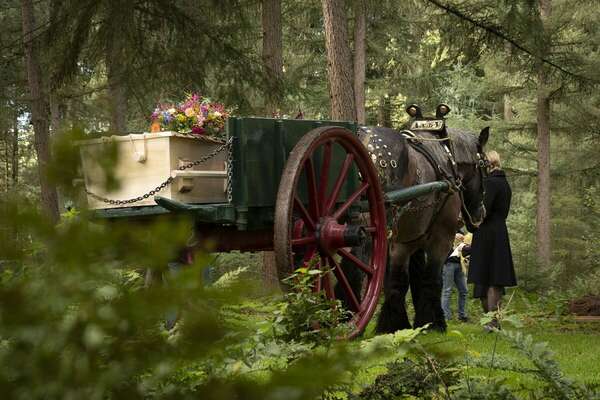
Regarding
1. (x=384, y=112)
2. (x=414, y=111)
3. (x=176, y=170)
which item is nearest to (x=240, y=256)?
(x=384, y=112)

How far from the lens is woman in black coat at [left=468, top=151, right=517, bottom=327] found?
904 centimetres

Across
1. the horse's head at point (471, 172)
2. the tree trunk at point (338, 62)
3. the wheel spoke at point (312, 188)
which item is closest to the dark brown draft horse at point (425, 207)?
the horse's head at point (471, 172)

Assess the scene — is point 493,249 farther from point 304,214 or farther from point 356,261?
point 304,214

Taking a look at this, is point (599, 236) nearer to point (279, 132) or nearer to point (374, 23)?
point (374, 23)

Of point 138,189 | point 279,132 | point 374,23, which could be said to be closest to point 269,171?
point 279,132

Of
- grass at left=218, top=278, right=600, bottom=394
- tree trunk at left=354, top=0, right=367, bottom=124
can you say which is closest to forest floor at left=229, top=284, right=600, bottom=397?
grass at left=218, top=278, right=600, bottom=394

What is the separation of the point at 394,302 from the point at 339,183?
243 cm

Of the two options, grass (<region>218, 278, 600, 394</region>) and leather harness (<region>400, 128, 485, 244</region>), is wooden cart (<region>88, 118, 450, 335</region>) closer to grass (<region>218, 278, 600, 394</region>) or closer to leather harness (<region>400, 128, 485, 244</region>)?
grass (<region>218, 278, 600, 394</region>)

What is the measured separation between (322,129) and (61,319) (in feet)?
17.4

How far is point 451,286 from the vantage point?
12.3 m

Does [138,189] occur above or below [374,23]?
below

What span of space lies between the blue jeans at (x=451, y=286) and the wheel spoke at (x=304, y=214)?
6.15 metres

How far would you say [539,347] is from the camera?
255 cm

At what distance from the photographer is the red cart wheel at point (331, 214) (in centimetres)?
582
